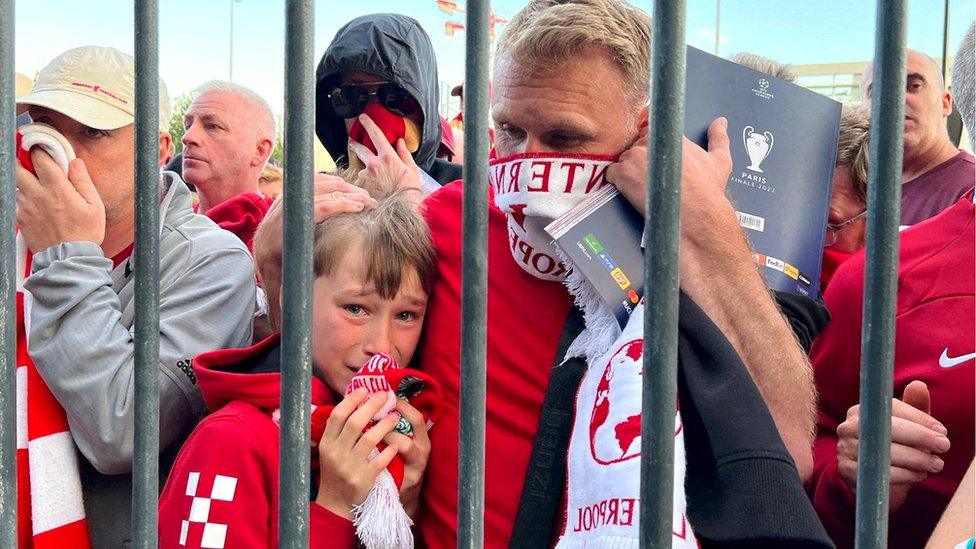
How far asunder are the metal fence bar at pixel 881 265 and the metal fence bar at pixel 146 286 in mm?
702

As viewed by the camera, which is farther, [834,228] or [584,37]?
[834,228]

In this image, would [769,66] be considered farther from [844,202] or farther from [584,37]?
[584,37]

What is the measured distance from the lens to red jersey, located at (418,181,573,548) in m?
1.75

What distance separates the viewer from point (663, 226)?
1.00 meters

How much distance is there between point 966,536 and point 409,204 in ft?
3.68

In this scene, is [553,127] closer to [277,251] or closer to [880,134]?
[277,251]

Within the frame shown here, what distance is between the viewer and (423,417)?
1.76 metres

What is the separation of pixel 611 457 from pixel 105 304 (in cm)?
99

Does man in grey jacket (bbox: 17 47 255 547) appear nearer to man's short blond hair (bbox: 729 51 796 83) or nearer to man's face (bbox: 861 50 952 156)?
man's short blond hair (bbox: 729 51 796 83)

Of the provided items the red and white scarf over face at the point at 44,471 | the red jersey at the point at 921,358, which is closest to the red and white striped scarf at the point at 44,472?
the red and white scarf over face at the point at 44,471

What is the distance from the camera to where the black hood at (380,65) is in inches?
109

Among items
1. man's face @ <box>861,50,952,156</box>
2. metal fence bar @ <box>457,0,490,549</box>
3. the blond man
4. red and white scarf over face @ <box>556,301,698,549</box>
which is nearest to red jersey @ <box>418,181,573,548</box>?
the blond man

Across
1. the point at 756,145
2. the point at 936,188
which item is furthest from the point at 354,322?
the point at 936,188

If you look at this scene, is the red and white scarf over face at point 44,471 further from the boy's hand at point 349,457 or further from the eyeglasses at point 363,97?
the eyeglasses at point 363,97
